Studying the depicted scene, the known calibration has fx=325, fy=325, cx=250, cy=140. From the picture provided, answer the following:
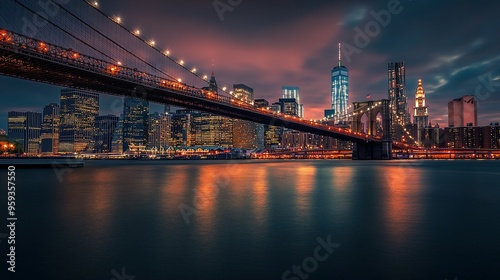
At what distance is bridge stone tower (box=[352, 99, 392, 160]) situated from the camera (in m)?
82.6

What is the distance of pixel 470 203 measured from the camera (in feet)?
45.7

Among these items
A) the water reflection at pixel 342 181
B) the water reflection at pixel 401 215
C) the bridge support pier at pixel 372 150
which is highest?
the bridge support pier at pixel 372 150

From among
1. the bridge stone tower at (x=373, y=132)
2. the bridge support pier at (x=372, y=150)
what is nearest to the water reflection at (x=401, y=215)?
the bridge stone tower at (x=373, y=132)

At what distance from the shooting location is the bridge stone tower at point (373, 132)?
82.6 meters

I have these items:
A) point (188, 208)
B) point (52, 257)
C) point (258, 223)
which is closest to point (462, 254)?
point (258, 223)

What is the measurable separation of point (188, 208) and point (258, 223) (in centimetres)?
382

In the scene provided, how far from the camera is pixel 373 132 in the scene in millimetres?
89062

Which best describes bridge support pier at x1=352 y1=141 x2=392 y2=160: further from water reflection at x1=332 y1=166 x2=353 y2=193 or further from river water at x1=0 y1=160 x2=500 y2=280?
river water at x1=0 y1=160 x2=500 y2=280

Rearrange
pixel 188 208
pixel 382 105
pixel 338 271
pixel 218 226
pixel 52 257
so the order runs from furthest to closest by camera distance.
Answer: pixel 382 105 → pixel 188 208 → pixel 218 226 → pixel 52 257 → pixel 338 271

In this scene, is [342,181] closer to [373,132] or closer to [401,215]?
[401,215]

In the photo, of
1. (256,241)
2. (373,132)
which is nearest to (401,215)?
(256,241)

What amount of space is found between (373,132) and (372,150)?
6.50m

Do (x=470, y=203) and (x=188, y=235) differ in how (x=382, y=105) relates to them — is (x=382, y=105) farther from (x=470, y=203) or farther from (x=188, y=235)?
(x=188, y=235)

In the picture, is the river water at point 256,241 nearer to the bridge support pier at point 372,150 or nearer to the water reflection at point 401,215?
the water reflection at point 401,215
